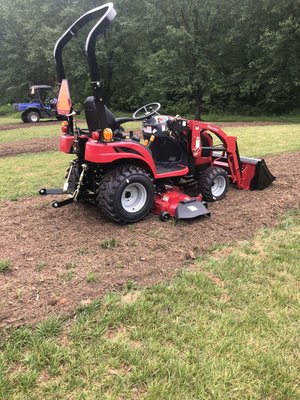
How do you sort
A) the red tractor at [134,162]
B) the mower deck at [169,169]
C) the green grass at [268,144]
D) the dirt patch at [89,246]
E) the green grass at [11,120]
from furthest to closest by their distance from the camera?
1. the green grass at [11,120]
2. the green grass at [268,144]
3. the mower deck at [169,169]
4. the red tractor at [134,162]
5. the dirt patch at [89,246]

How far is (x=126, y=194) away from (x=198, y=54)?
1919 centimetres

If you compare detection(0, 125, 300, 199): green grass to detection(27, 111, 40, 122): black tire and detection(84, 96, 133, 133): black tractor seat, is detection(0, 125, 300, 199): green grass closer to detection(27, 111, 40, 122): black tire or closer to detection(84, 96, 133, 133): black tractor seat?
detection(84, 96, 133, 133): black tractor seat

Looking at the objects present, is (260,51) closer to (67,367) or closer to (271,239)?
(271,239)

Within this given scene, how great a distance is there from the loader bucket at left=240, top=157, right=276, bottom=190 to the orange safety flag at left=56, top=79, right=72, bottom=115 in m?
2.87

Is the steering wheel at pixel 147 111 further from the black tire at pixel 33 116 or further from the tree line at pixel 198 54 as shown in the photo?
the black tire at pixel 33 116

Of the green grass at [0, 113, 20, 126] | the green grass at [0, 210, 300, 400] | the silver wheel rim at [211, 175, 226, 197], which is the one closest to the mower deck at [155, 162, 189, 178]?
the silver wheel rim at [211, 175, 226, 197]

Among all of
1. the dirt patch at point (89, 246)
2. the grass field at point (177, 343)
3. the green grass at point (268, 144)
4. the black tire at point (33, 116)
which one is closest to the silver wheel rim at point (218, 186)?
the dirt patch at point (89, 246)

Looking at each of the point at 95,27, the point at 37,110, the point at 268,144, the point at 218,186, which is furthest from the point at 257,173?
the point at 37,110

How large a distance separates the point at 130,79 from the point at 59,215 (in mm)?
23951

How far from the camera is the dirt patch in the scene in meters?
3.00

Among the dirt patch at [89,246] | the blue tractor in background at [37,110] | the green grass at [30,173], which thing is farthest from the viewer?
the blue tractor in background at [37,110]

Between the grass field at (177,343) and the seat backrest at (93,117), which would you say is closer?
the grass field at (177,343)

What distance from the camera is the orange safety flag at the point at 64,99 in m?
4.35

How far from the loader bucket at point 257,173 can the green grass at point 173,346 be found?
106 inches
